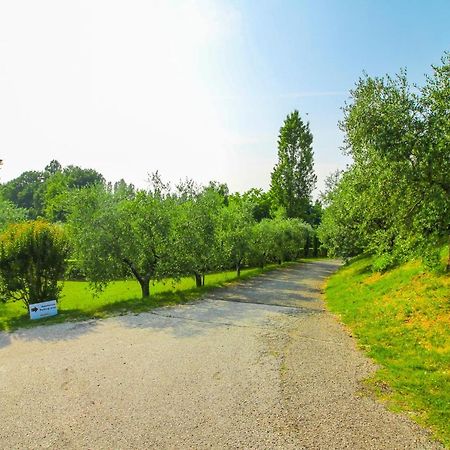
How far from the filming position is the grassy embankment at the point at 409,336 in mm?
6715

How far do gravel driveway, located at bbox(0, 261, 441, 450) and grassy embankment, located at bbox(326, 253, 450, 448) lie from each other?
1.51 feet

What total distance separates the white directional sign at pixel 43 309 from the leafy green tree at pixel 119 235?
250 centimetres

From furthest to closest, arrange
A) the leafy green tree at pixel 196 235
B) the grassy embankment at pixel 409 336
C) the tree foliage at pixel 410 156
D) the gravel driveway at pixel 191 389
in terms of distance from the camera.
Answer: the leafy green tree at pixel 196 235 → the tree foliage at pixel 410 156 → the grassy embankment at pixel 409 336 → the gravel driveway at pixel 191 389

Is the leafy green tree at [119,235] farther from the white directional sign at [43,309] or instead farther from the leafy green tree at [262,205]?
the leafy green tree at [262,205]

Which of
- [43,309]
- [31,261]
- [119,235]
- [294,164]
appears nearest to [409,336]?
[119,235]

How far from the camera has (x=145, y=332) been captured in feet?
39.2

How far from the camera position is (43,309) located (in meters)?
14.7

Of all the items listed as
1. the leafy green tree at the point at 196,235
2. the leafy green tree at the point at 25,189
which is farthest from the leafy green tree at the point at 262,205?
the leafy green tree at the point at 25,189

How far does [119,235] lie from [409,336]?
12.9 m

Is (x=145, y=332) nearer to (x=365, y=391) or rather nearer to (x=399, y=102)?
(x=365, y=391)

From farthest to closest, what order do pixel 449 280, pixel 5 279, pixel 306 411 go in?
1. pixel 5 279
2. pixel 449 280
3. pixel 306 411

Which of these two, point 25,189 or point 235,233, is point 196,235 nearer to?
point 235,233

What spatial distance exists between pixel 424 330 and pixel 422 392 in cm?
394

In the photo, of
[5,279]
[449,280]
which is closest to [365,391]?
[449,280]
